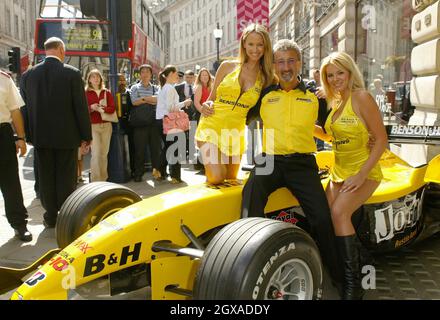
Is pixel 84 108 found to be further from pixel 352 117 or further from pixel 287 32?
pixel 287 32

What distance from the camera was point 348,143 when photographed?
334 centimetres

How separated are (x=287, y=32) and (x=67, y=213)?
2970cm

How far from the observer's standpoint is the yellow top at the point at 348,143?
327cm

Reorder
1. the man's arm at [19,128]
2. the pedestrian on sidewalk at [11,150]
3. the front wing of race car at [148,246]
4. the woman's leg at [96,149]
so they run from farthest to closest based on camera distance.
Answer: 1. the woman's leg at [96,149]
2. the man's arm at [19,128]
3. the pedestrian on sidewalk at [11,150]
4. the front wing of race car at [148,246]

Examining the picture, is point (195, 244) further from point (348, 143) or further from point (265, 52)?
point (265, 52)

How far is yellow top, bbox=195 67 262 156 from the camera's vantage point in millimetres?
3404

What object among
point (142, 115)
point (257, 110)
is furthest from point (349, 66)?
point (142, 115)

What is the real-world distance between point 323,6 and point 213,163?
16.9 meters

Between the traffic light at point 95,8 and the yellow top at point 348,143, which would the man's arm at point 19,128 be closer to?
the traffic light at point 95,8

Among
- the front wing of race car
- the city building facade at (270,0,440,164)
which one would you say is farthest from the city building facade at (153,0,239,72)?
the front wing of race car

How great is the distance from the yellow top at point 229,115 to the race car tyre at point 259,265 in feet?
3.18

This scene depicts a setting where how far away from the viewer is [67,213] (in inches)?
139

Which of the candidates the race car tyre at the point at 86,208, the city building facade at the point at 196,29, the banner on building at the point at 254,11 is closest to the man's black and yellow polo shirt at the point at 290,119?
the race car tyre at the point at 86,208

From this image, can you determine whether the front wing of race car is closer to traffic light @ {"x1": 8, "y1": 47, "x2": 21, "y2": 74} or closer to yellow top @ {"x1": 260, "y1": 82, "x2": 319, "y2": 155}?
yellow top @ {"x1": 260, "y1": 82, "x2": 319, "y2": 155}
